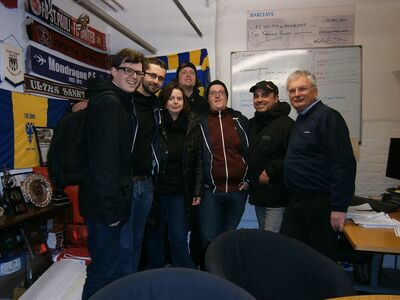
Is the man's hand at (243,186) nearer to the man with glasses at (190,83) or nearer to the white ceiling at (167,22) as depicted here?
the man with glasses at (190,83)

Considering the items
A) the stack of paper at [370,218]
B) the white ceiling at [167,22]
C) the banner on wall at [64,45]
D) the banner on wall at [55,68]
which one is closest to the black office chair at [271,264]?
the stack of paper at [370,218]

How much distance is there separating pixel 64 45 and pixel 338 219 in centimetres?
280

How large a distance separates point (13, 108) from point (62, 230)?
1.12 meters

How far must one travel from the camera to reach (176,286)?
923mm

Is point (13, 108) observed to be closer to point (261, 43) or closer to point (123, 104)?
point (123, 104)

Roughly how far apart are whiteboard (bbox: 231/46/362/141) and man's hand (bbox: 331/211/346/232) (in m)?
1.67

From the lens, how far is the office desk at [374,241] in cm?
161

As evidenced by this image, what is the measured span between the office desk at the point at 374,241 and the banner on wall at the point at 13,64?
8.58ft

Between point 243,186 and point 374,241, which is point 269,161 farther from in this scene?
point 374,241

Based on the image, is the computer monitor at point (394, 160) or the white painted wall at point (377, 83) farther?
the white painted wall at point (377, 83)

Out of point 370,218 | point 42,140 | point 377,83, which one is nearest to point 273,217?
point 370,218

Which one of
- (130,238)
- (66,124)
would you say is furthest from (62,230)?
(66,124)

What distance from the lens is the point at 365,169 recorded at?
326 centimetres

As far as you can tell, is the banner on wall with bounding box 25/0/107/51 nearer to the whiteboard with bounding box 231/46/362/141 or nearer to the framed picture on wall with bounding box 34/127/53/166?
the framed picture on wall with bounding box 34/127/53/166
